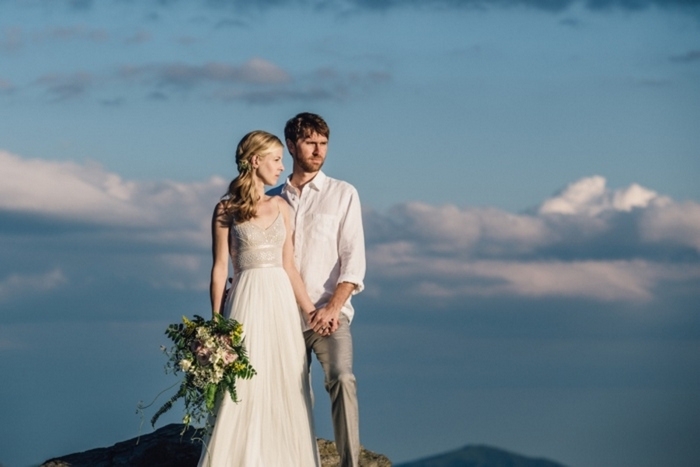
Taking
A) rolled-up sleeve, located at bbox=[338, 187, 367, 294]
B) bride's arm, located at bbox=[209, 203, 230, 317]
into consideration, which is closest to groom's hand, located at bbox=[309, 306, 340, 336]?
rolled-up sleeve, located at bbox=[338, 187, 367, 294]

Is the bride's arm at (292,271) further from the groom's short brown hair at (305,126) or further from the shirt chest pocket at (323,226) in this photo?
the groom's short brown hair at (305,126)

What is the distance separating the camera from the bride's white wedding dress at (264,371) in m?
11.4

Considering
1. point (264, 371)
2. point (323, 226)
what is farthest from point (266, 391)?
point (323, 226)

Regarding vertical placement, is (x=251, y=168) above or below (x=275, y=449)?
above

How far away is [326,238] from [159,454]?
3.39 meters

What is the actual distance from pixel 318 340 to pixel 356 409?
32.9 inches

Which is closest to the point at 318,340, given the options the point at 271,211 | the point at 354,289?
the point at 354,289

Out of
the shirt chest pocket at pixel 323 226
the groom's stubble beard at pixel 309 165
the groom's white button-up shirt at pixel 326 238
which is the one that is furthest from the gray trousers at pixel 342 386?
the groom's stubble beard at pixel 309 165

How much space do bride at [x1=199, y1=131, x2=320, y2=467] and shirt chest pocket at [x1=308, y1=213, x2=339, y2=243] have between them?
0.33 meters

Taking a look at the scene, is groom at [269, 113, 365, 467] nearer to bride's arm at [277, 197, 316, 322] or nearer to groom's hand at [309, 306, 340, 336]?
groom's hand at [309, 306, 340, 336]

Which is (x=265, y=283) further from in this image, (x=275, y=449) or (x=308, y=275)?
(x=275, y=449)

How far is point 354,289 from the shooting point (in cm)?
1183

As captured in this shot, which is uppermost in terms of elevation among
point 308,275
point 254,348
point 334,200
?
point 334,200

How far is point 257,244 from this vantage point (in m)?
11.5
